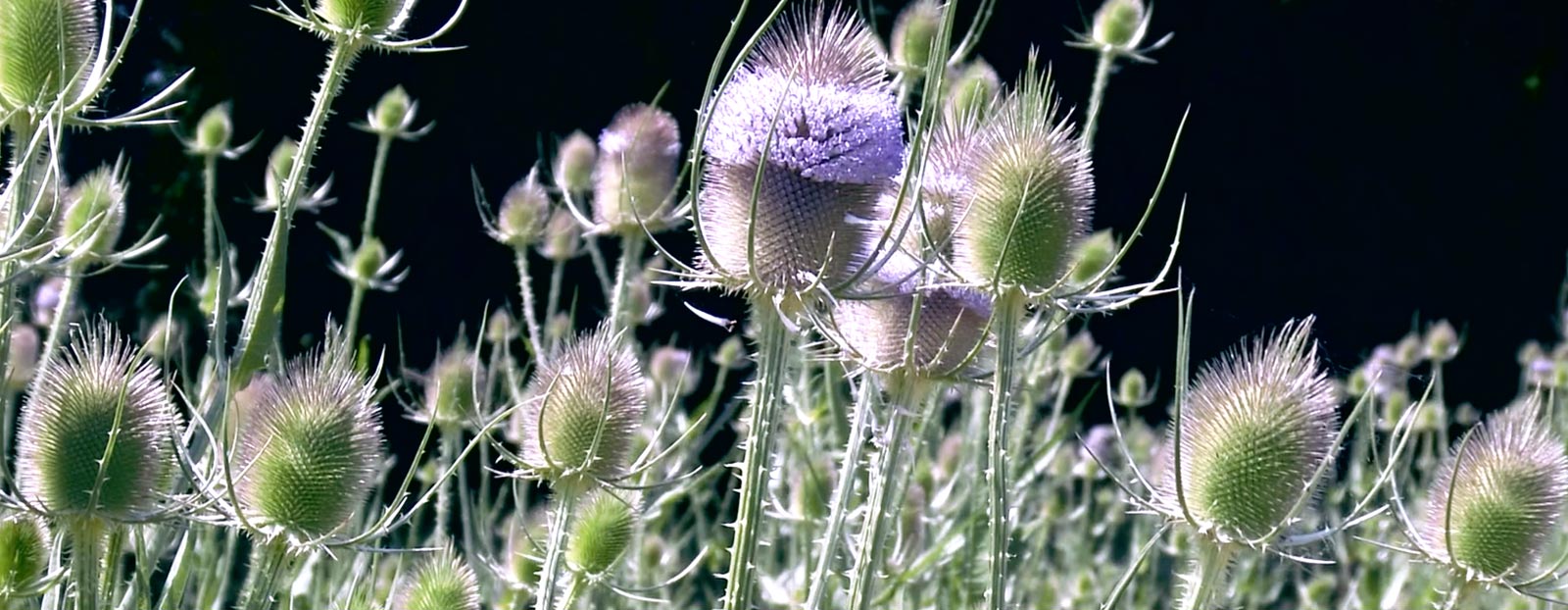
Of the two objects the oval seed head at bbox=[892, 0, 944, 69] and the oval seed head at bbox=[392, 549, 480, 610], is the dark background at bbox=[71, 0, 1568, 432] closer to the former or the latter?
the oval seed head at bbox=[892, 0, 944, 69]

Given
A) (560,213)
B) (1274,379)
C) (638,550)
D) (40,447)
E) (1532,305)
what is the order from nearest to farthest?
(40,447), (1274,379), (638,550), (560,213), (1532,305)

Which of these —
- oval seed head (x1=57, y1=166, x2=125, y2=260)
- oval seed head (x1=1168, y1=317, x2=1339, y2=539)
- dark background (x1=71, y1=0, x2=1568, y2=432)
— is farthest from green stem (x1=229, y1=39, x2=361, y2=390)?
dark background (x1=71, y1=0, x2=1568, y2=432)

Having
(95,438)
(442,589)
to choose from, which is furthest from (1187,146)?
(95,438)

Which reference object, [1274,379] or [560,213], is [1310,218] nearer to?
[560,213]

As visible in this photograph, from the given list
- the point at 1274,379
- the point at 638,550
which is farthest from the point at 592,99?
the point at 1274,379

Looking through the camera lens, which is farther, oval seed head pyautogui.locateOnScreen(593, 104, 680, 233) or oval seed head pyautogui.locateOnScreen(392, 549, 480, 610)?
oval seed head pyautogui.locateOnScreen(593, 104, 680, 233)

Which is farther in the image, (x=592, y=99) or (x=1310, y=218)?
(x=1310, y=218)
